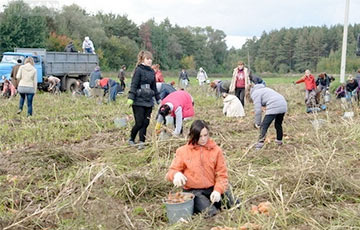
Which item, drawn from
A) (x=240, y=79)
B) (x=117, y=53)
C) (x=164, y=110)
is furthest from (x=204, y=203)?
(x=117, y=53)

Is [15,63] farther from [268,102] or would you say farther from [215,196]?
[215,196]

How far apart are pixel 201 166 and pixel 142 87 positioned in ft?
10.4

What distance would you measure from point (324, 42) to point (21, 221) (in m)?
95.0

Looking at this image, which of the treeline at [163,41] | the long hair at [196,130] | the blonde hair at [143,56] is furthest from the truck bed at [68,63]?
the treeline at [163,41]

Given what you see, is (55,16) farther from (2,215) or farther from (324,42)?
(324,42)


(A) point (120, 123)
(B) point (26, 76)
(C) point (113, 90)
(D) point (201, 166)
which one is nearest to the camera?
(D) point (201, 166)

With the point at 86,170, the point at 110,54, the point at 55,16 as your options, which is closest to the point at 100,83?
the point at 86,170

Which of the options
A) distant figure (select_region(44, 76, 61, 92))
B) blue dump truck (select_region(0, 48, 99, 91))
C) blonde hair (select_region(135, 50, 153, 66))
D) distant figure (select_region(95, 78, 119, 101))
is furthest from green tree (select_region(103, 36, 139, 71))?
blonde hair (select_region(135, 50, 153, 66))

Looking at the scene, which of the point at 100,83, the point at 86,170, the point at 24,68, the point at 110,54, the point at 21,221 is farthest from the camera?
the point at 110,54

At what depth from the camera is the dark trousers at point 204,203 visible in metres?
4.13

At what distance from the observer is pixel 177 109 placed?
7137mm

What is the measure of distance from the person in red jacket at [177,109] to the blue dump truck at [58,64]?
1264 centimetres

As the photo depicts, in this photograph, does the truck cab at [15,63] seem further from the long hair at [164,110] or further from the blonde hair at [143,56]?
the long hair at [164,110]

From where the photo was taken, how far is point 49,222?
3955 millimetres
